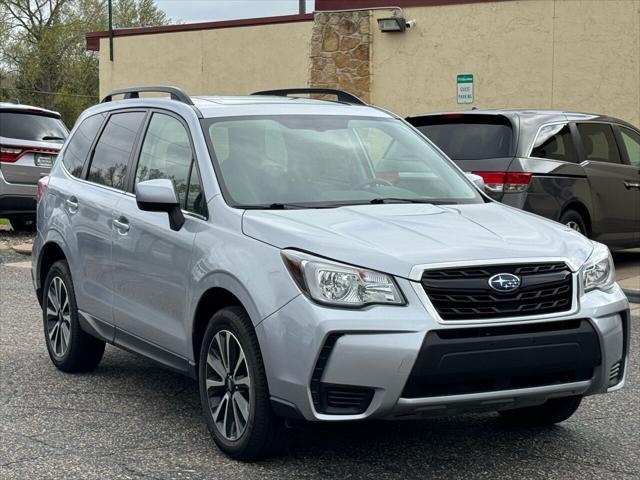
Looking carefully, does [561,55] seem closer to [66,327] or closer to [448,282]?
[66,327]

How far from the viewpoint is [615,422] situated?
234 inches

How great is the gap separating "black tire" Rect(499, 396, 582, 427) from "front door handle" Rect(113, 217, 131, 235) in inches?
89.5

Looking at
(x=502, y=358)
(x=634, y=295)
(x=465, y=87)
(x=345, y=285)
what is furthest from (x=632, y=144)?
(x=345, y=285)

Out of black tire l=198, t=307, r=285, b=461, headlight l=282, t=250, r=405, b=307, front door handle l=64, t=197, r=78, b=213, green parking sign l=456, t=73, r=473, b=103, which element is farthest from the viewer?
green parking sign l=456, t=73, r=473, b=103

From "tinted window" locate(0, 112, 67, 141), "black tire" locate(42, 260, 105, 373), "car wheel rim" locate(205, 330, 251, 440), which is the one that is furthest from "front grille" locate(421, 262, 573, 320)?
"tinted window" locate(0, 112, 67, 141)

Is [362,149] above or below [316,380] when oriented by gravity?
above

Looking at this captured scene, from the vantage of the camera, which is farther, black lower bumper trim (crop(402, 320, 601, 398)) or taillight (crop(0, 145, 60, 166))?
taillight (crop(0, 145, 60, 166))

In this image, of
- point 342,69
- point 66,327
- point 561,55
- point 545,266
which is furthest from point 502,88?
point 545,266

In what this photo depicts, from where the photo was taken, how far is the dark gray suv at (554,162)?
35.3ft

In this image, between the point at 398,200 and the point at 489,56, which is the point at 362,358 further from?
the point at 489,56

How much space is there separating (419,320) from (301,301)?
19.4 inches

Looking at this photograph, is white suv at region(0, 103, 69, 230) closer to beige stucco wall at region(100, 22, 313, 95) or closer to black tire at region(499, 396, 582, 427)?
beige stucco wall at region(100, 22, 313, 95)

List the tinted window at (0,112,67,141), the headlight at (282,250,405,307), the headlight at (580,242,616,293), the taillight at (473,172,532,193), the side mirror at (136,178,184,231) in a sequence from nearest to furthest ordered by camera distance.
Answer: the headlight at (282,250,405,307), the headlight at (580,242,616,293), the side mirror at (136,178,184,231), the taillight at (473,172,532,193), the tinted window at (0,112,67,141)

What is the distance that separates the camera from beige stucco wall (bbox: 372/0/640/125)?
56.8ft
